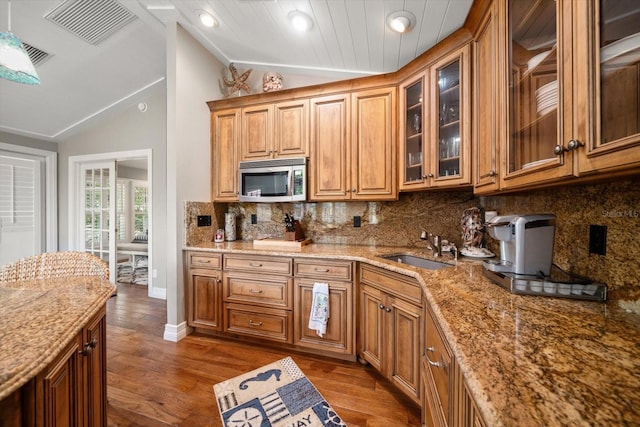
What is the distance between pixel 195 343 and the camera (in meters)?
2.51

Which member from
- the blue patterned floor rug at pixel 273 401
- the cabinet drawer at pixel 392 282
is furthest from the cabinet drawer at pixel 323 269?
the blue patterned floor rug at pixel 273 401

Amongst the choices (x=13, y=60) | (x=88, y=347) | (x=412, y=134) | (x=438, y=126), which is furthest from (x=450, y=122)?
(x=13, y=60)

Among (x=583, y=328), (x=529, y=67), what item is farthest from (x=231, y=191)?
(x=583, y=328)

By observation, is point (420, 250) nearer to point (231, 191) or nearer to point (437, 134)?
point (437, 134)

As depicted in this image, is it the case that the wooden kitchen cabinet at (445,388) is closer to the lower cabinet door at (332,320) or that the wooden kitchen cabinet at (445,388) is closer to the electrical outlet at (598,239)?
the electrical outlet at (598,239)

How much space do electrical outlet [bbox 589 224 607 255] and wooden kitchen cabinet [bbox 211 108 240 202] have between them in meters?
2.78

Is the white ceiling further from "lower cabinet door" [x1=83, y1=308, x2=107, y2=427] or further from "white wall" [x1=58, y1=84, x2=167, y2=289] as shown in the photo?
"lower cabinet door" [x1=83, y1=308, x2=107, y2=427]

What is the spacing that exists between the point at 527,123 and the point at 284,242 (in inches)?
79.4

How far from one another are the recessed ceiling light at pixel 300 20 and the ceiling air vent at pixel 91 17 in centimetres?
183

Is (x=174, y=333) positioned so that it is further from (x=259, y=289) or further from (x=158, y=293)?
(x=158, y=293)

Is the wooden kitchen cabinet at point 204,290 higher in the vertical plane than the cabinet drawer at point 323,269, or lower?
lower

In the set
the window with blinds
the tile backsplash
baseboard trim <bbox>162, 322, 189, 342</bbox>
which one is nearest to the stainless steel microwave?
the tile backsplash

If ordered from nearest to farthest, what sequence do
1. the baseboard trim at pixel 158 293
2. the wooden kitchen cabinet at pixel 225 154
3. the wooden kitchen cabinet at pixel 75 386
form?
the wooden kitchen cabinet at pixel 75 386 < the wooden kitchen cabinet at pixel 225 154 < the baseboard trim at pixel 158 293

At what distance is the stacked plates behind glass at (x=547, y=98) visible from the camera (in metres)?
0.91
